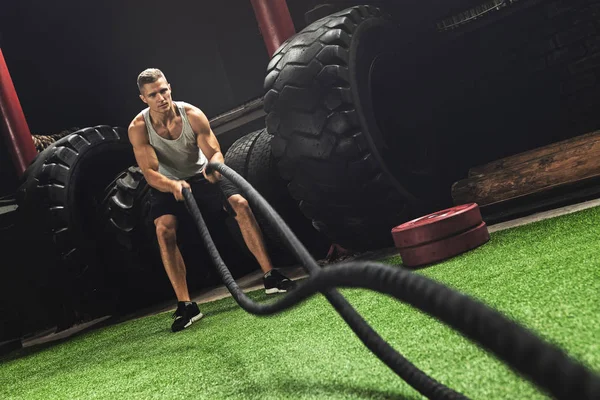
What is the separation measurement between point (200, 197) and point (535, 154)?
1828mm

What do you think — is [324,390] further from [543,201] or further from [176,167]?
Result: [176,167]

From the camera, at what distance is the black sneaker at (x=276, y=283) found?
2.98 m

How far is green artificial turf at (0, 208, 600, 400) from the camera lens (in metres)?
1.20

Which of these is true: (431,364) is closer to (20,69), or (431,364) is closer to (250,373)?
(250,373)

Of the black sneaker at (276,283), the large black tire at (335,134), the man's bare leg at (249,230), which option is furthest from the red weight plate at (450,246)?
the man's bare leg at (249,230)

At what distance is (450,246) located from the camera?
7.97 ft

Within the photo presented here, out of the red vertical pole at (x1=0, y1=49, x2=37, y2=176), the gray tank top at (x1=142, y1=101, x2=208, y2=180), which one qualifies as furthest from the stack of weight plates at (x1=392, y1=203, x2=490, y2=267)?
the red vertical pole at (x1=0, y1=49, x2=37, y2=176)

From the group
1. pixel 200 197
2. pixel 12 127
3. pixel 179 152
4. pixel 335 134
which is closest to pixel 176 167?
pixel 179 152

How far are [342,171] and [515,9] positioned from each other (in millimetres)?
1447

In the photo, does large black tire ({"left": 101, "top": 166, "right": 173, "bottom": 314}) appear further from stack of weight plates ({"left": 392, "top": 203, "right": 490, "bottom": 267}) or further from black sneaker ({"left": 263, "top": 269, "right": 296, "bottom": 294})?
stack of weight plates ({"left": 392, "top": 203, "right": 490, "bottom": 267})

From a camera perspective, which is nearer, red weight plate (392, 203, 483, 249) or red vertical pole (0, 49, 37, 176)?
red weight plate (392, 203, 483, 249)

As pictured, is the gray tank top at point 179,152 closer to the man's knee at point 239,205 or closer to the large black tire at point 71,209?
the man's knee at point 239,205

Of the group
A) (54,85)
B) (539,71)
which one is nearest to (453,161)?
(539,71)

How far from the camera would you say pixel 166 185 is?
298 centimetres
